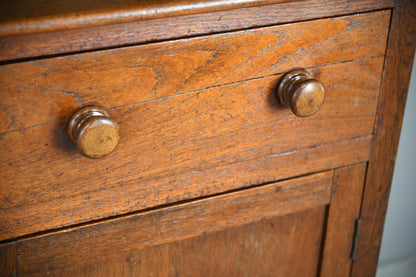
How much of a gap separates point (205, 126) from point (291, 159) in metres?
0.13

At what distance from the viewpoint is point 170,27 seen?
437mm

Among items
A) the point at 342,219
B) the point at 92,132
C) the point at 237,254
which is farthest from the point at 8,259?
the point at 342,219

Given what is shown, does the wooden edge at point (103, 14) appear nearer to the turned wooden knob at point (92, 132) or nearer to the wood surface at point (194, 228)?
the turned wooden knob at point (92, 132)

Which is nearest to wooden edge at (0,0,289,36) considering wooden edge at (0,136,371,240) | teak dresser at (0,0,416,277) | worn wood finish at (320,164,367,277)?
teak dresser at (0,0,416,277)

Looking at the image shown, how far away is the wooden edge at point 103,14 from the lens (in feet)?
1.25

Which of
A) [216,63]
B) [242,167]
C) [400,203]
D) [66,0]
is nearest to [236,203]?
[242,167]

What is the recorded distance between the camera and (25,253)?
48 centimetres

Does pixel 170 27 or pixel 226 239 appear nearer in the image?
pixel 170 27

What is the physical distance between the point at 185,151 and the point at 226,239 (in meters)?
0.15

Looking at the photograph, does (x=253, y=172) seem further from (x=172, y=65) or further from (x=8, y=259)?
(x=8, y=259)

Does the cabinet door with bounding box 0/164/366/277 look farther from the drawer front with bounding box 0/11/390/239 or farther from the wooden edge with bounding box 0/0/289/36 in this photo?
the wooden edge with bounding box 0/0/289/36

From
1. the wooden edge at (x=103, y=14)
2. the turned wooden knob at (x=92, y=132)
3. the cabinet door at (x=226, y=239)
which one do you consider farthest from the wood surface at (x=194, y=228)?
the wooden edge at (x=103, y=14)

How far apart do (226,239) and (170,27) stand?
29 centimetres

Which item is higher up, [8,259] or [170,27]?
[170,27]
